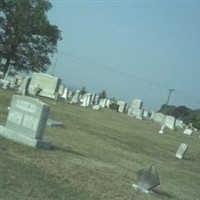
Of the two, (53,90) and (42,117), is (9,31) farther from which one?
(42,117)

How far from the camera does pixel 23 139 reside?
11.9 m

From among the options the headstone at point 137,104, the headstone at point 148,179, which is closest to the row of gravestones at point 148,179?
the headstone at point 148,179

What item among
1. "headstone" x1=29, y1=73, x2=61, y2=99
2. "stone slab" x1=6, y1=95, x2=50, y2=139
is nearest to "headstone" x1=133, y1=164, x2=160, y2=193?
"stone slab" x1=6, y1=95, x2=50, y2=139

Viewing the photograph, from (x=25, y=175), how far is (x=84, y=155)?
13.1ft

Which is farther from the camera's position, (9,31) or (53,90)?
(9,31)

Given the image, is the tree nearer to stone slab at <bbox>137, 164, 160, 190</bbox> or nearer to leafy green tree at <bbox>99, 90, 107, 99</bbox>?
leafy green tree at <bbox>99, 90, 107, 99</bbox>

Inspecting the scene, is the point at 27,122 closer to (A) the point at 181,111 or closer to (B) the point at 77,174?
(B) the point at 77,174

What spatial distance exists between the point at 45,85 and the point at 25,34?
1565cm

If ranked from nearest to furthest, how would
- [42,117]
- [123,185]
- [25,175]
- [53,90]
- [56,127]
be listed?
[25,175]
[123,185]
[42,117]
[56,127]
[53,90]

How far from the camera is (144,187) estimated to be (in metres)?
9.98

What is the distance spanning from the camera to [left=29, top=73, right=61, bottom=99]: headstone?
132 ft

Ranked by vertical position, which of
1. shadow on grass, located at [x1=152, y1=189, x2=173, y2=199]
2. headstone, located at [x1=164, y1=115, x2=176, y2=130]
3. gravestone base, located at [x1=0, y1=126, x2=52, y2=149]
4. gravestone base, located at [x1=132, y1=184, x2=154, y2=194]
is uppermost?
headstone, located at [x1=164, y1=115, x2=176, y2=130]

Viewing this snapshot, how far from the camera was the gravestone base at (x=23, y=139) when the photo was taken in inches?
460

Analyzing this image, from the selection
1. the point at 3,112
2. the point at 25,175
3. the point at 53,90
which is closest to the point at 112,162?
the point at 25,175
